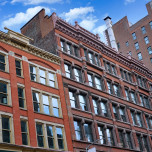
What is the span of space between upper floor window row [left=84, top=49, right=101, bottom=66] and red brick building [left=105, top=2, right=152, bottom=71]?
33.9m

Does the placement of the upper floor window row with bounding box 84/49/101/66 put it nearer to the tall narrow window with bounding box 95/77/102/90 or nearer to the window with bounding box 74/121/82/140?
the tall narrow window with bounding box 95/77/102/90

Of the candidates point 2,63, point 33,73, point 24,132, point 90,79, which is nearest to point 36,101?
point 33,73

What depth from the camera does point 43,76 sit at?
35.1 m

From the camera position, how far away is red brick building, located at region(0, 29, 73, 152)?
90.8ft

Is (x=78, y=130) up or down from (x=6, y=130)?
up

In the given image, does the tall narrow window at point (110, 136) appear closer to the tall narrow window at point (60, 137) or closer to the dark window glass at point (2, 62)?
the tall narrow window at point (60, 137)

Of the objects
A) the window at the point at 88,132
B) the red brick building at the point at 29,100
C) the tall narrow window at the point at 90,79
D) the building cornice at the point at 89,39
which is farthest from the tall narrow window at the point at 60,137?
the building cornice at the point at 89,39

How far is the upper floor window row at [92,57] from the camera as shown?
145 ft

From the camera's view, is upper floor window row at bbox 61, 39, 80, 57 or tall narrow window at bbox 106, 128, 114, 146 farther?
upper floor window row at bbox 61, 39, 80, 57

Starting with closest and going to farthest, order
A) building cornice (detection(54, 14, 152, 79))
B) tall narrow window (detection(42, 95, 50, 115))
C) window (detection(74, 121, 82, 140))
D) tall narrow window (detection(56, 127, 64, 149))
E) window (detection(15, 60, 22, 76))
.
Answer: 1. tall narrow window (detection(56, 127, 64, 149))
2. window (detection(15, 60, 22, 76))
3. tall narrow window (detection(42, 95, 50, 115))
4. window (detection(74, 121, 82, 140))
5. building cornice (detection(54, 14, 152, 79))

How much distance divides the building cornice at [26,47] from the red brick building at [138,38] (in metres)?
44.2

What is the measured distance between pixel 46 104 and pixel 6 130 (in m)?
→ 7.13

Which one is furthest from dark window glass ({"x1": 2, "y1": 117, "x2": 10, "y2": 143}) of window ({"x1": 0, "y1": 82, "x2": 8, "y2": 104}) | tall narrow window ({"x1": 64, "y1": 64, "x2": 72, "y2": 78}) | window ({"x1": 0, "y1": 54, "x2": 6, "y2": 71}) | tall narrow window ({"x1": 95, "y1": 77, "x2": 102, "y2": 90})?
tall narrow window ({"x1": 95, "y1": 77, "x2": 102, "y2": 90})

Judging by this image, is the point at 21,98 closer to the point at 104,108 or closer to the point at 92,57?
the point at 104,108
